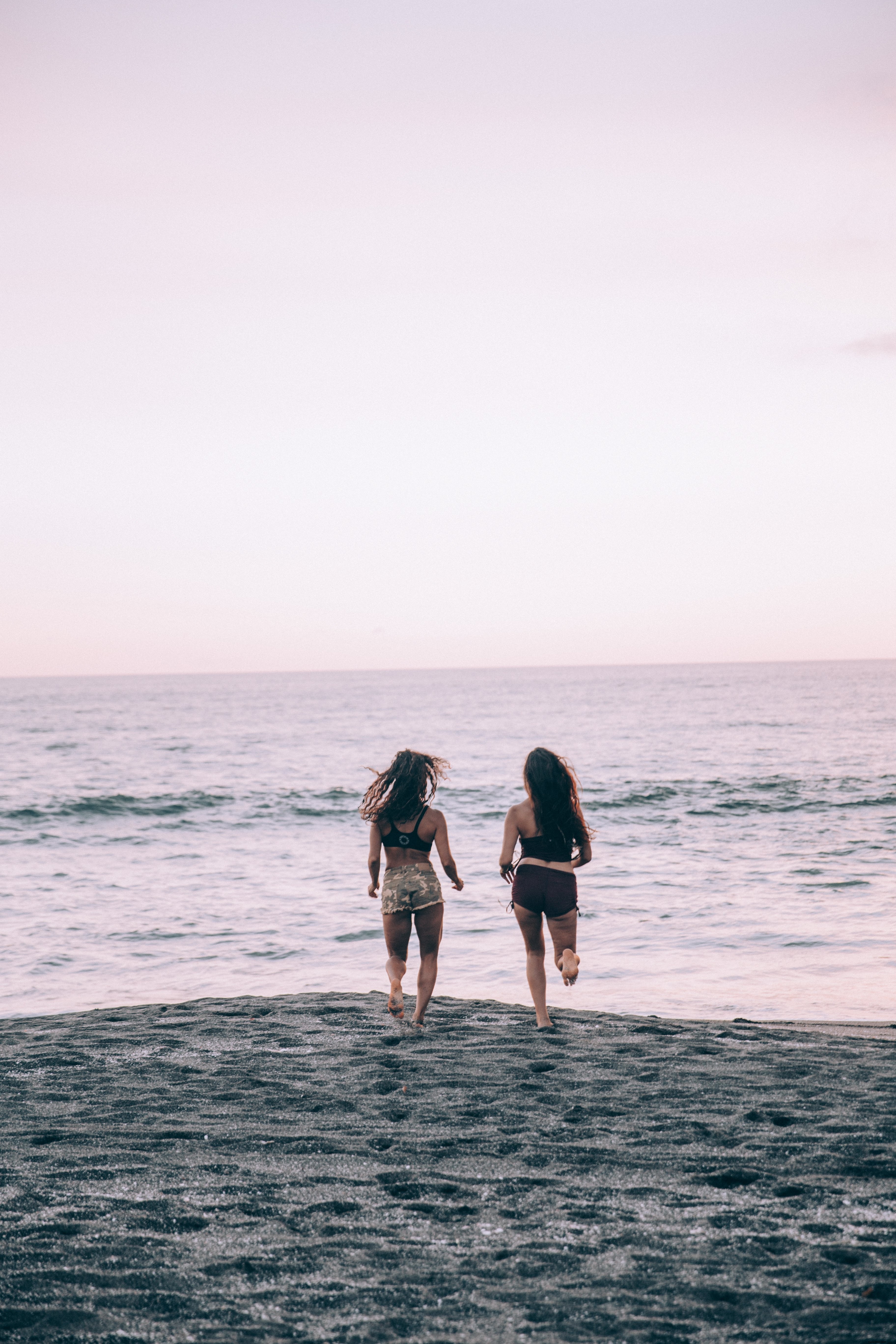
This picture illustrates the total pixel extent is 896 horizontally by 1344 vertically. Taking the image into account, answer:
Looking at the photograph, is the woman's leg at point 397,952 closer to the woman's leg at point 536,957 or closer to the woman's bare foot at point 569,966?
the woman's leg at point 536,957

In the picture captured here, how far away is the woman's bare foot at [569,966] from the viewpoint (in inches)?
236

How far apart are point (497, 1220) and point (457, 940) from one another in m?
6.40

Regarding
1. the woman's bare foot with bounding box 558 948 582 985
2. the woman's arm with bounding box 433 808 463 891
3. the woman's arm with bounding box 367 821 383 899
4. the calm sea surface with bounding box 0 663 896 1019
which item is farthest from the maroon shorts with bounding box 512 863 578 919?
the calm sea surface with bounding box 0 663 896 1019

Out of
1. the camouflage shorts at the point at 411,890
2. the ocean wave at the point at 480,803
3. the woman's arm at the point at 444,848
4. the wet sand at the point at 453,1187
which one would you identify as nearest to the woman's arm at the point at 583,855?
the woman's arm at the point at 444,848

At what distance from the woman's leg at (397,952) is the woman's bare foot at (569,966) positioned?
1.03 m

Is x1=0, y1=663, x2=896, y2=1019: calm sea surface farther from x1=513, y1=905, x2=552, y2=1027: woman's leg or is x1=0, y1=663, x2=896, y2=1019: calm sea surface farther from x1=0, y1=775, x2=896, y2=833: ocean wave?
x1=513, y1=905, x2=552, y2=1027: woman's leg

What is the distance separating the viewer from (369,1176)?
411 centimetres

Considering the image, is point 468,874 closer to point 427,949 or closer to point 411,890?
point 427,949

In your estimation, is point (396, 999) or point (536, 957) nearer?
point (536, 957)

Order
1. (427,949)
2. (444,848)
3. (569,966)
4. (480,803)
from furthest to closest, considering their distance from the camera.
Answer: (480,803) → (427,949) → (444,848) → (569,966)

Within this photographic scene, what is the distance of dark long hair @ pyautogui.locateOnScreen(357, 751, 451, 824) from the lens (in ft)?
20.5

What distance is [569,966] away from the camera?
6031mm

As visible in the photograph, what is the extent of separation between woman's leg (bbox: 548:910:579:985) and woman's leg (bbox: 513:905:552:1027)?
0.08m

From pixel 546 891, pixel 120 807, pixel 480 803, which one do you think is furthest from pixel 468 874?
pixel 120 807
